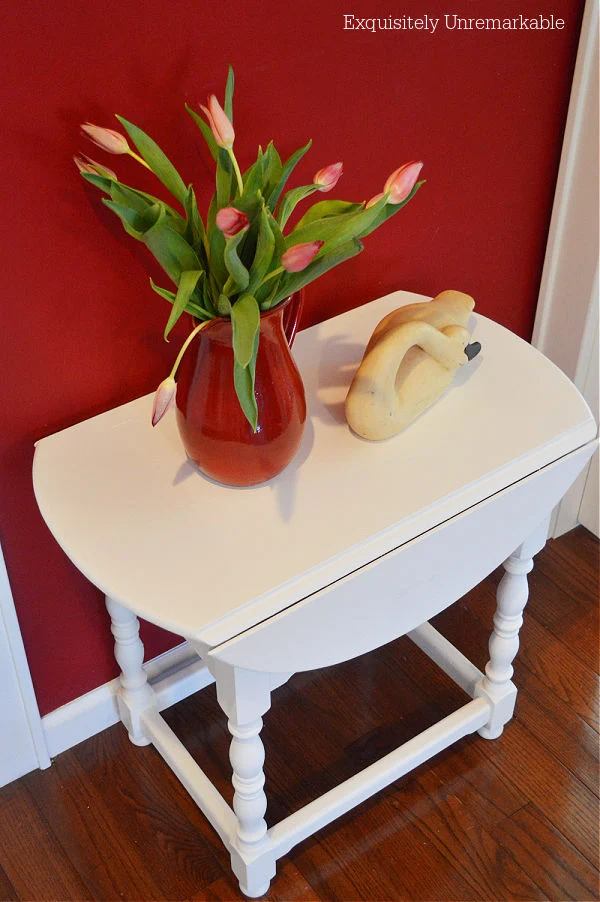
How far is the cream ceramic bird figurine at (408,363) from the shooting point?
49.8 inches

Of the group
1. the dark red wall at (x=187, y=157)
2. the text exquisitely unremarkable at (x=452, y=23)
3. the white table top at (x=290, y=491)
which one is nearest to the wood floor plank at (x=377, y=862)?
the dark red wall at (x=187, y=157)

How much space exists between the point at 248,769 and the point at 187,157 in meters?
0.82

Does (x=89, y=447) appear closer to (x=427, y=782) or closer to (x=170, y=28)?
(x=170, y=28)

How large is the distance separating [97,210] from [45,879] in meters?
1.02

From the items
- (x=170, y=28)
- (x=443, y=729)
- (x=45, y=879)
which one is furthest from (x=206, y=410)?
(x=45, y=879)

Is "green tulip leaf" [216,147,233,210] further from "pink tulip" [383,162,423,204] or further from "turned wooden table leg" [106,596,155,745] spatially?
"turned wooden table leg" [106,596,155,745]

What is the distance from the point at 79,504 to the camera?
1222 mm

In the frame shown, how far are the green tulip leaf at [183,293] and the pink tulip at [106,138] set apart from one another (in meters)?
0.16

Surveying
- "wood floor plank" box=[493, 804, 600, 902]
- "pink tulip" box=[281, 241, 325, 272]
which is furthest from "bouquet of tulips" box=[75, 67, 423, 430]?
"wood floor plank" box=[493, 804, 600, 902]

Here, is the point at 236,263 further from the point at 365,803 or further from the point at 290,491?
the point at 365,803

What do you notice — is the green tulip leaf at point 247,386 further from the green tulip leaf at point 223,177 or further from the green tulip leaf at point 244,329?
the green tulip leaf at point 223,177

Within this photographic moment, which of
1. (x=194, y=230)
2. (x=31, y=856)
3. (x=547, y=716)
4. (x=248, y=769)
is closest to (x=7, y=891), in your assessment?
(x=31, y=856)

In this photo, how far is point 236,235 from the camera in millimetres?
988

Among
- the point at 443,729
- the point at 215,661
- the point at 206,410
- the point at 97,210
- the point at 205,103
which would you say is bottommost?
the point at 443,729
